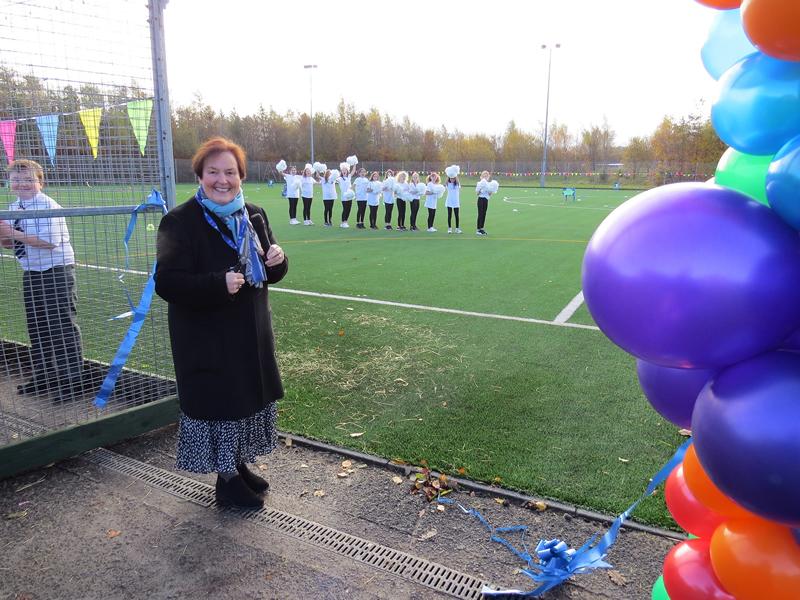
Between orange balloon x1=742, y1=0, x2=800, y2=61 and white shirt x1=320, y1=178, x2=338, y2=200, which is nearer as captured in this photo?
orange balloon x1=742, y1=0, x2=800, y2=61

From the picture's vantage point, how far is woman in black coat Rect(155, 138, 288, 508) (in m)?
2.85

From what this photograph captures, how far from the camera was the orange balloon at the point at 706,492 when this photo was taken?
1893 mm

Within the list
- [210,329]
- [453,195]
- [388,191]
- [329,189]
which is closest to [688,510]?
[210,329]

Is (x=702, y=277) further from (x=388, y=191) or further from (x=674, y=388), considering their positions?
(x=388, y=191)

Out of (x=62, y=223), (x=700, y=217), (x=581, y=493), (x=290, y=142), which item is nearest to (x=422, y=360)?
(x=581, y=493)

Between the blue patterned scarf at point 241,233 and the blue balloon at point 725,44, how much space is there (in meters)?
2.17

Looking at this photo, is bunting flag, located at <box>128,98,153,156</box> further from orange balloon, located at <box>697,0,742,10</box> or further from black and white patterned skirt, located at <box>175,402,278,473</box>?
orange balloon, located at <box>697,0,742,10</box>

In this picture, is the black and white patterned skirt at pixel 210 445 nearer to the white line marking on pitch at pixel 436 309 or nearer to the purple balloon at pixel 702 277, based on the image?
the purple balloon at pixel 702 277

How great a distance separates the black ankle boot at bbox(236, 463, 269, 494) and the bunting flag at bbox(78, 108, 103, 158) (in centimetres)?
238

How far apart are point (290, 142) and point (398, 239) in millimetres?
56535

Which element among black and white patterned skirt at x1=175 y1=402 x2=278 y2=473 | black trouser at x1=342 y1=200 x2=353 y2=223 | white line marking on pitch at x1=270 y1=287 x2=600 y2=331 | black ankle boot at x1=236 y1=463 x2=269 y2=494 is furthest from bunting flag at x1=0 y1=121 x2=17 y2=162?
black trouser at x1=342 y1=200 x2=353 y2=223

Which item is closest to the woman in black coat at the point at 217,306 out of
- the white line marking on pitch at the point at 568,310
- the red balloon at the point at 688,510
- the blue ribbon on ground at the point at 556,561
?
the blue ribbon on ground at the point at 556,561

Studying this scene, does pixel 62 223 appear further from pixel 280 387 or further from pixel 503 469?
pixel 503 469

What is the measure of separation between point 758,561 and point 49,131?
4450 millimetres
